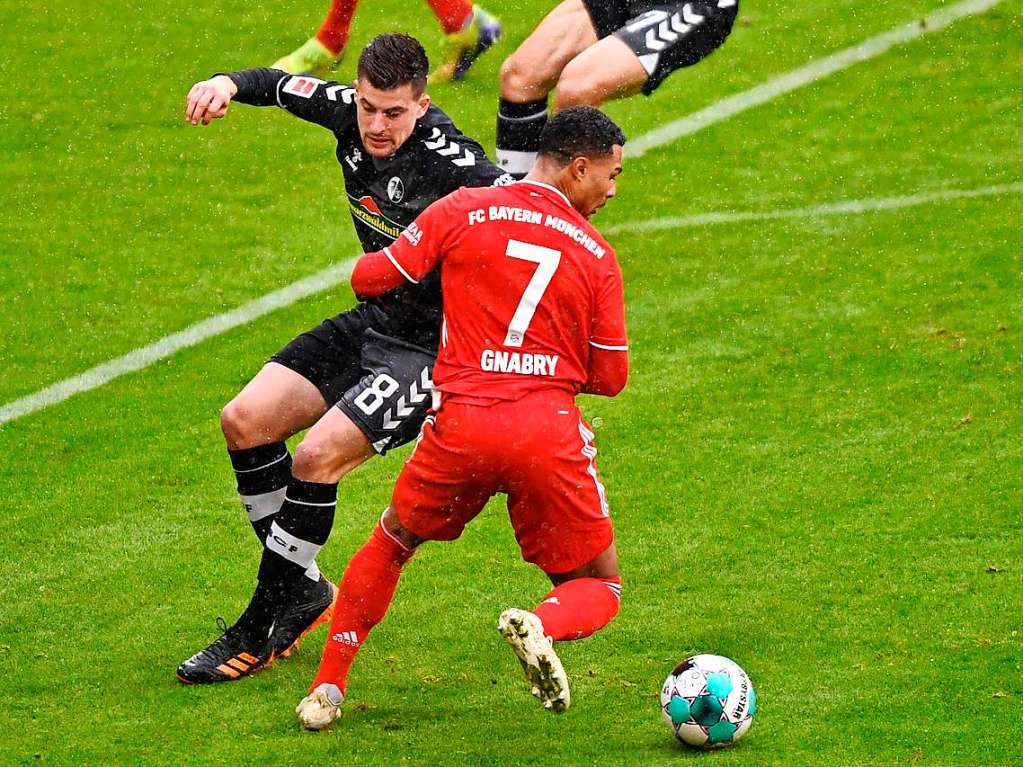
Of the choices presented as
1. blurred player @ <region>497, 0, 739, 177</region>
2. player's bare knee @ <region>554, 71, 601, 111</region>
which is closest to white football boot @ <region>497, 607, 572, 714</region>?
player's bare knee @ <region>554, 71, 601, 111</region>

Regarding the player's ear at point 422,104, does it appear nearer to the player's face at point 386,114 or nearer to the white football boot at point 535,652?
the player's face at point 386,114

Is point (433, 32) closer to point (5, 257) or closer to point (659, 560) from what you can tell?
point (5, 257)

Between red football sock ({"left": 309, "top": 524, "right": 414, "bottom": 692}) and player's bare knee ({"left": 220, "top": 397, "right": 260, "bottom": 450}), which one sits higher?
player's bare knee ({"left": 220, "top": 397, "right": 260, "bottom": 450})

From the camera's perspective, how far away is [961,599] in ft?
20.9

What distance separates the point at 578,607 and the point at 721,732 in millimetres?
598

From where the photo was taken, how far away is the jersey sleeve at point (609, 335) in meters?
5.45

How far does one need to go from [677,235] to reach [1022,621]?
4.97m

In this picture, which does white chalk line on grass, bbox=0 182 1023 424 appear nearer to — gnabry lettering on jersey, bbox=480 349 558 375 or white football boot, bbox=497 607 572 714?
gnabry lettering on jersey, bbox=480 349 558 375

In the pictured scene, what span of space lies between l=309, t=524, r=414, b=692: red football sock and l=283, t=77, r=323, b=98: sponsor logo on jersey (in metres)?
1.93

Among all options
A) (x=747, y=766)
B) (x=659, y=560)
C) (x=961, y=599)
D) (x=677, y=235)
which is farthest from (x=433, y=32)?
(x=747, y=766)

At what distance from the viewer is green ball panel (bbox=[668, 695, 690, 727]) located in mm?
5344

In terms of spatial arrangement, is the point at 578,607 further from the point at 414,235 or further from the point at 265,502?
the point at 265,502

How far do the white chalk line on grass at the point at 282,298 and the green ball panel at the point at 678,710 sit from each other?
4643 mm

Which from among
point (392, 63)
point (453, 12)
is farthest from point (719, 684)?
point (453, 12)
